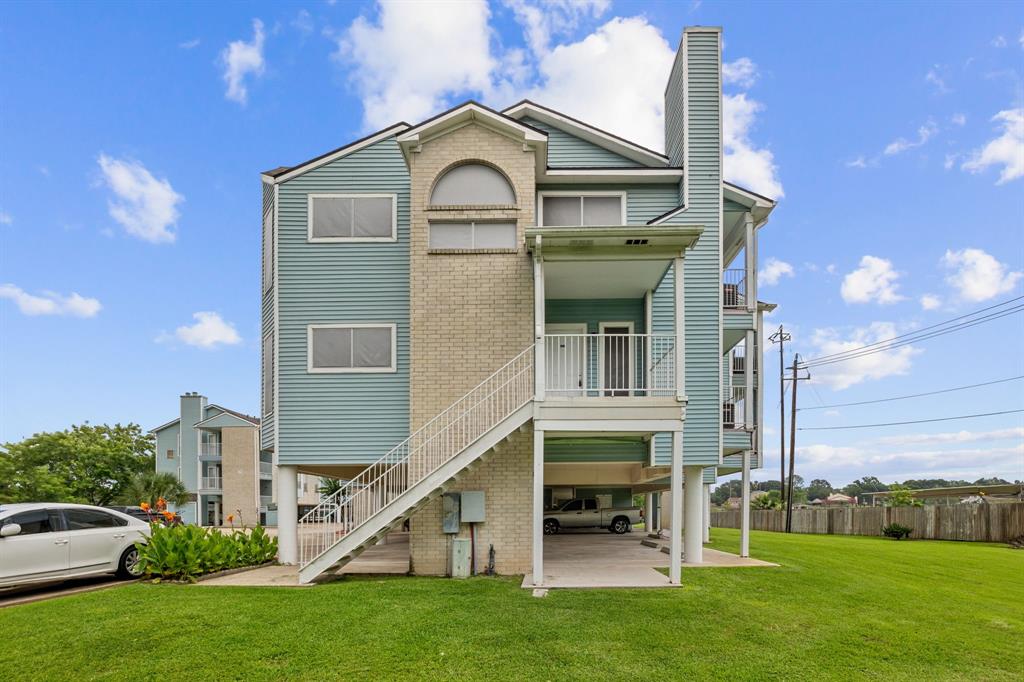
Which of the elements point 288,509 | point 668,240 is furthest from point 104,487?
point 668,240

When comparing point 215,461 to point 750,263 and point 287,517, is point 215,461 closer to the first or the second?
point 287,517

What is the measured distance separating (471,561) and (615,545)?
7.03 m

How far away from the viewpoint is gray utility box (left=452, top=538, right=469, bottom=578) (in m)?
12.2

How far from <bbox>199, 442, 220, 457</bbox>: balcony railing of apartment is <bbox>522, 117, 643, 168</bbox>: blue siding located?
3807 cm

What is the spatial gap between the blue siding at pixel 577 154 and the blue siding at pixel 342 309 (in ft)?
11.4

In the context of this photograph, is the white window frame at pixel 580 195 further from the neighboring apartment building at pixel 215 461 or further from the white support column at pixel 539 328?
the neighboring apartment building at pixel 215 461

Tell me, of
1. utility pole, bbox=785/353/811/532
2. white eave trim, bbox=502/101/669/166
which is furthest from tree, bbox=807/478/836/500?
white eave trim, bbox=502/101/669/166

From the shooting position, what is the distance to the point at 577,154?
15.2 m

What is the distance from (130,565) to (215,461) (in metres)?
35.3

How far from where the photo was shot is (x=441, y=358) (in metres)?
13.2

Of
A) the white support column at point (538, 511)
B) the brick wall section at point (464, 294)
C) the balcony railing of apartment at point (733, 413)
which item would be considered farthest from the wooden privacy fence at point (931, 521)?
the white support column at point (538, 511)

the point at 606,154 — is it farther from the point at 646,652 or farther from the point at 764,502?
the point at 764,502

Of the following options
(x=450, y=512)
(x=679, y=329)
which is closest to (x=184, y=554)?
(x=450, y=512)

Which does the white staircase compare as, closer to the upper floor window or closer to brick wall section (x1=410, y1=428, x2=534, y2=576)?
brick wall section (x1=410, y1=428, x2=534, y2=576)
